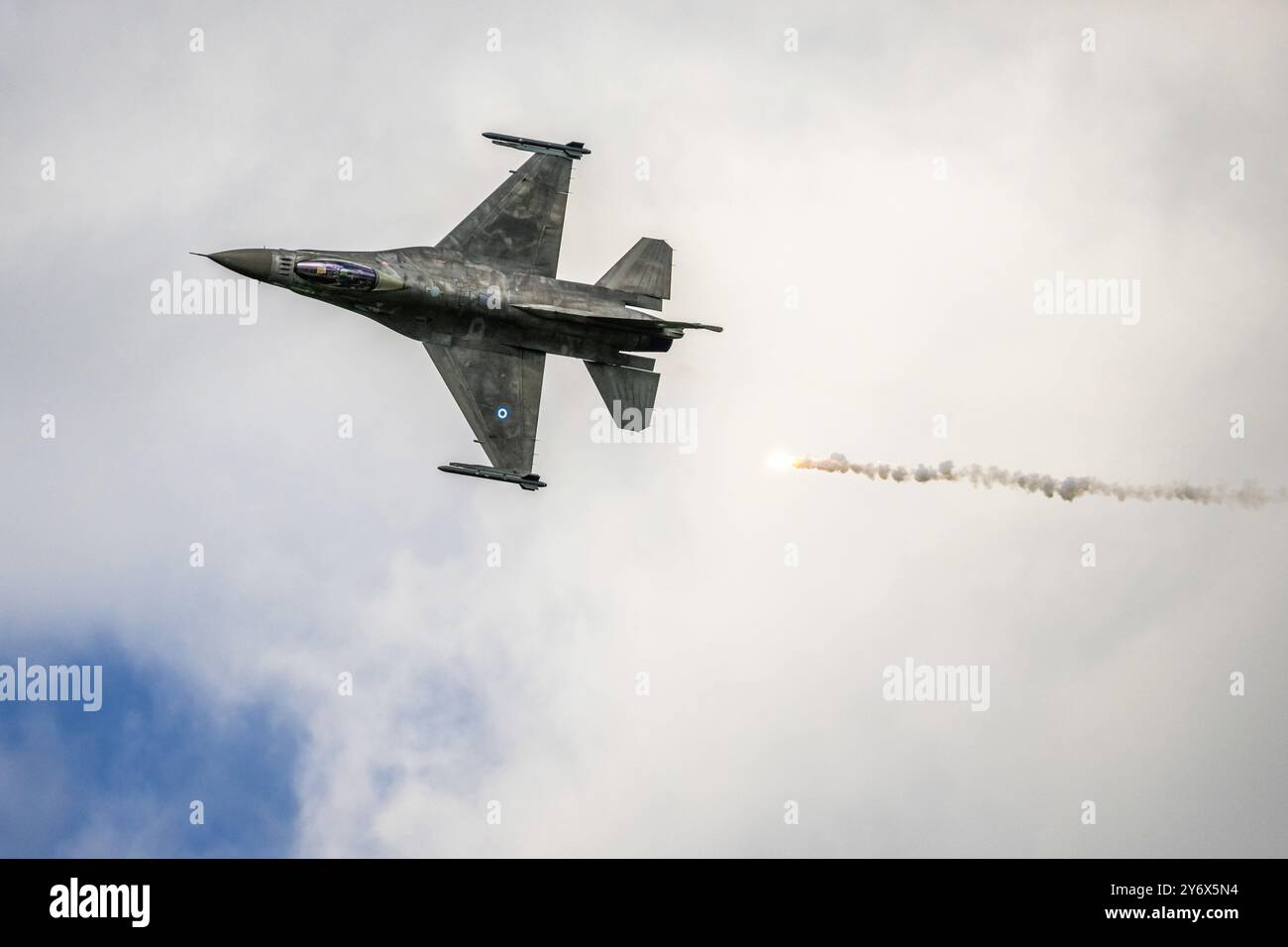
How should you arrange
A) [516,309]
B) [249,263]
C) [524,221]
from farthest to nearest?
[524,221], [516,309], [249,263]

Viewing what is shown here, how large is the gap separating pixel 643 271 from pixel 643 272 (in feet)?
0.14

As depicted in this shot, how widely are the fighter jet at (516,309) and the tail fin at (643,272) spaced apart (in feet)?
0.14

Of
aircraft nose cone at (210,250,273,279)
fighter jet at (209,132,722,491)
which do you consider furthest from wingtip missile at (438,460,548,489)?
aircraft nose cone at (210,250,273,279)

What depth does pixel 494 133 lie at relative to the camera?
89.3m

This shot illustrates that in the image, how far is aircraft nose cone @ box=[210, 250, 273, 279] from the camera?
83062 mm

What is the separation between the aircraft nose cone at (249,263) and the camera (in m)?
83.1

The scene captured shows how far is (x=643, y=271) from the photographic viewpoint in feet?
292

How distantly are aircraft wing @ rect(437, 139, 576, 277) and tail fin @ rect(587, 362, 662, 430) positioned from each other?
16.8 ft

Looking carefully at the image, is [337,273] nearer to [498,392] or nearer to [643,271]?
[498,392]

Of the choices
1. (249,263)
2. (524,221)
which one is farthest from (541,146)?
(249,263)

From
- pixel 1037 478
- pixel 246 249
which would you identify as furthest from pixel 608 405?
pixel 1037 478

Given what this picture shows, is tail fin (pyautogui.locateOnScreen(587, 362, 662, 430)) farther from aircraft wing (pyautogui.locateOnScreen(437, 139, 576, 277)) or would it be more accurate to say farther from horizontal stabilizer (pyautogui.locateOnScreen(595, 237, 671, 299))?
aircraft wing (pyautogui.locateOnScreen(437, 139, 576, 277))
